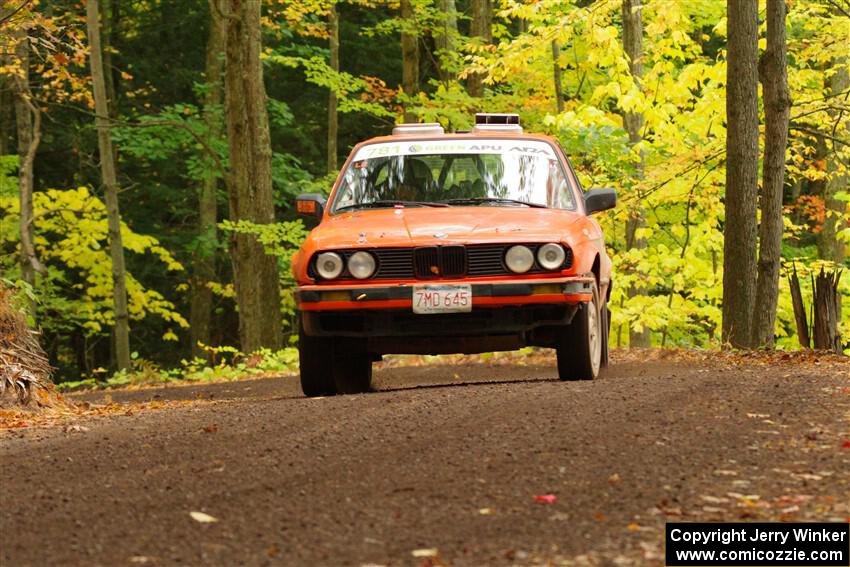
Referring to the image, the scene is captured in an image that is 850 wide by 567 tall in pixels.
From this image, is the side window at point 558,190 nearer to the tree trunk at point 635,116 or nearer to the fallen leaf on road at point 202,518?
the fallen leaf on road at point 202,518

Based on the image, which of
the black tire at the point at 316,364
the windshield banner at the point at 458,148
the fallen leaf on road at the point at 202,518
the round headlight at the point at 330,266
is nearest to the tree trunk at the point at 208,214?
the windshield banner at the point at 458,148

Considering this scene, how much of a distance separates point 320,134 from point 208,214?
5142 mm

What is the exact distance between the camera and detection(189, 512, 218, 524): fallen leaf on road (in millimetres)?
4961

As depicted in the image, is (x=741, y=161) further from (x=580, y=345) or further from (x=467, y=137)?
(x=580, y=345)

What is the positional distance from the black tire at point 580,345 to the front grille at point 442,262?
0.54 metres

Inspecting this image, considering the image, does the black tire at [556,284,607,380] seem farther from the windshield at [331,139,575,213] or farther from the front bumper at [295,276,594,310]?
the windshield at [331,139,575,213]

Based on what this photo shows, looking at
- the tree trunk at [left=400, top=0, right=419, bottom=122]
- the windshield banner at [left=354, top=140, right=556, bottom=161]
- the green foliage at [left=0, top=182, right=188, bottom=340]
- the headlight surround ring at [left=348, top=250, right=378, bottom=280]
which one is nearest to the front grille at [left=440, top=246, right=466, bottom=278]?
the headlight surround ring at [left=348, top=250, right=378, bottom=280]

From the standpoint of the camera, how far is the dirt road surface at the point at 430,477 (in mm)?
4602

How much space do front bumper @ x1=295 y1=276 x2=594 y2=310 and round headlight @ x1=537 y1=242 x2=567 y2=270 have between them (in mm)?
114

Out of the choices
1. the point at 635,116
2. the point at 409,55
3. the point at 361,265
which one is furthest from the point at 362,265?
the point at 409,55

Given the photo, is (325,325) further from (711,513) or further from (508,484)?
(711,513)

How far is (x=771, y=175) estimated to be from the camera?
46.6 feet

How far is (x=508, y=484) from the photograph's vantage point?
18.0 ft

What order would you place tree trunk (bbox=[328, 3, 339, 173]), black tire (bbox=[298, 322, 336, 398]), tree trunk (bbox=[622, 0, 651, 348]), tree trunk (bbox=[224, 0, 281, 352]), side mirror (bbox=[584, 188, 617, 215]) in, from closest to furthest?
black tire (bbox=[298, 322, 336, 398]), side mirror (bbox=[584, 188, 617, 215]), tree trunk (bbox=[224, 0, 281, 352]), tree trunk (bbox=[622, 0, 651, 348]), tree trunk (bbox=[328, 3, 339, 173])
